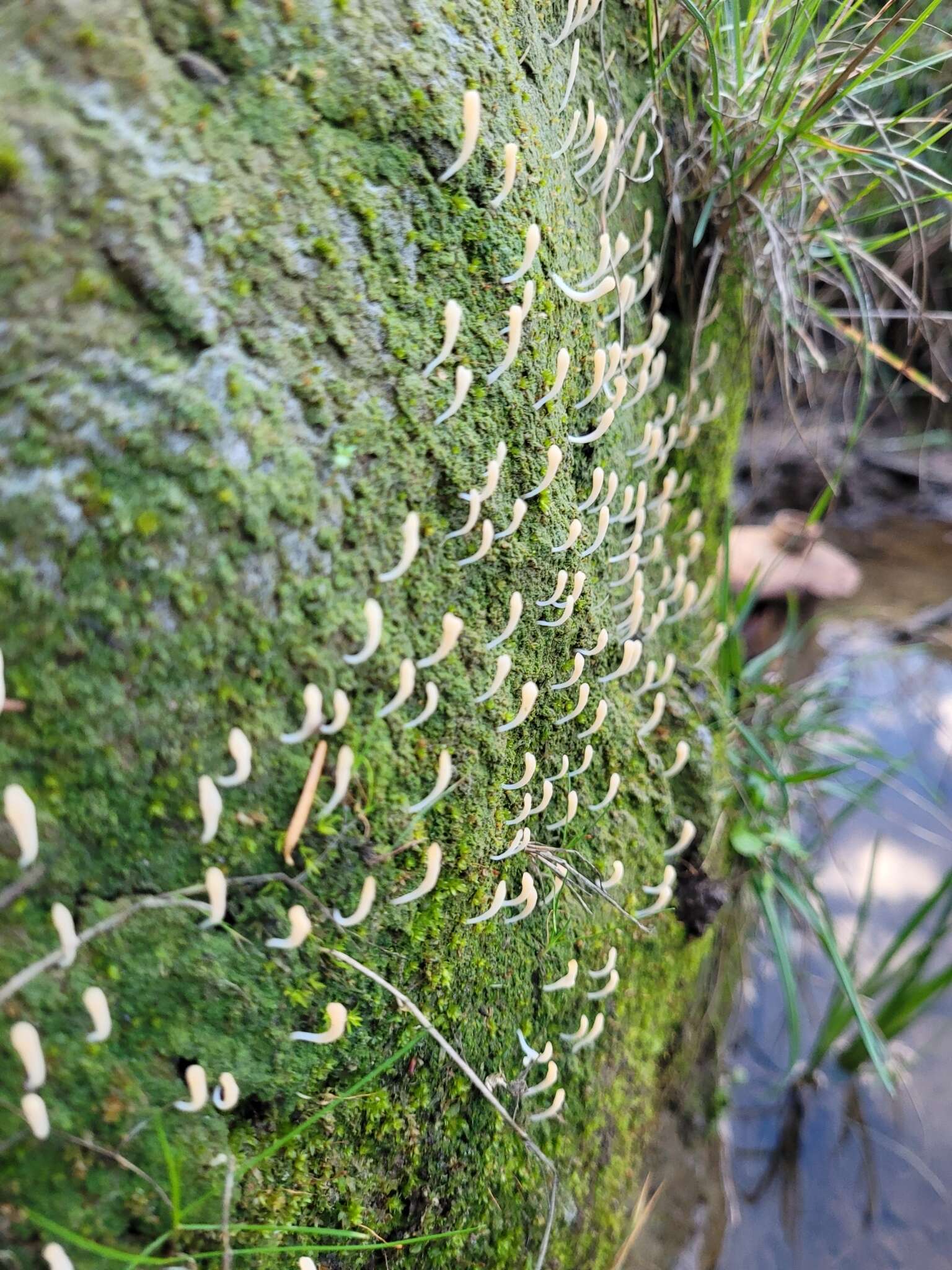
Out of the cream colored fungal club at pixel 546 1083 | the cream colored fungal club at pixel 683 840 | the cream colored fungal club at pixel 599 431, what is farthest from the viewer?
the cream colored fungal club at pixel 683 840

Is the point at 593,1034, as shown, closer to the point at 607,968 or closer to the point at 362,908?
the point at 607,968

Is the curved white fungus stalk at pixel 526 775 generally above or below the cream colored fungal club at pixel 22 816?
below

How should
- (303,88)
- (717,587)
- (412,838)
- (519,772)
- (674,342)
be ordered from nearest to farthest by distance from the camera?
(303,88) → (412,838) → (519,772) → (674,342) → (717,587)

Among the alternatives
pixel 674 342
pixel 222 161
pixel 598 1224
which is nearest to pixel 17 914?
pixel 222 161

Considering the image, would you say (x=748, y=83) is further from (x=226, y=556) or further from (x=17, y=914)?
(x=17, y=914)

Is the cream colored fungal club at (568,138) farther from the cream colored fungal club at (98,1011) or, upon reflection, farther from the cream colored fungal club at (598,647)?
the cream colored fungal club at (98,1011)

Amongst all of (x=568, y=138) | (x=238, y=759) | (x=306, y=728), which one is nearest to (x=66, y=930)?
(x=238, y=759)

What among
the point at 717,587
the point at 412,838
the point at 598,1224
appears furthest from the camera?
the point at 717,587

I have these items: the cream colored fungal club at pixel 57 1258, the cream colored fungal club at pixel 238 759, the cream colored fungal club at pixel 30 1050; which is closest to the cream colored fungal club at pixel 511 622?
the cream colored fungal club at pixel 238 759

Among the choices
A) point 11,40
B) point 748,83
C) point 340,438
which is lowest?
point 340,438
